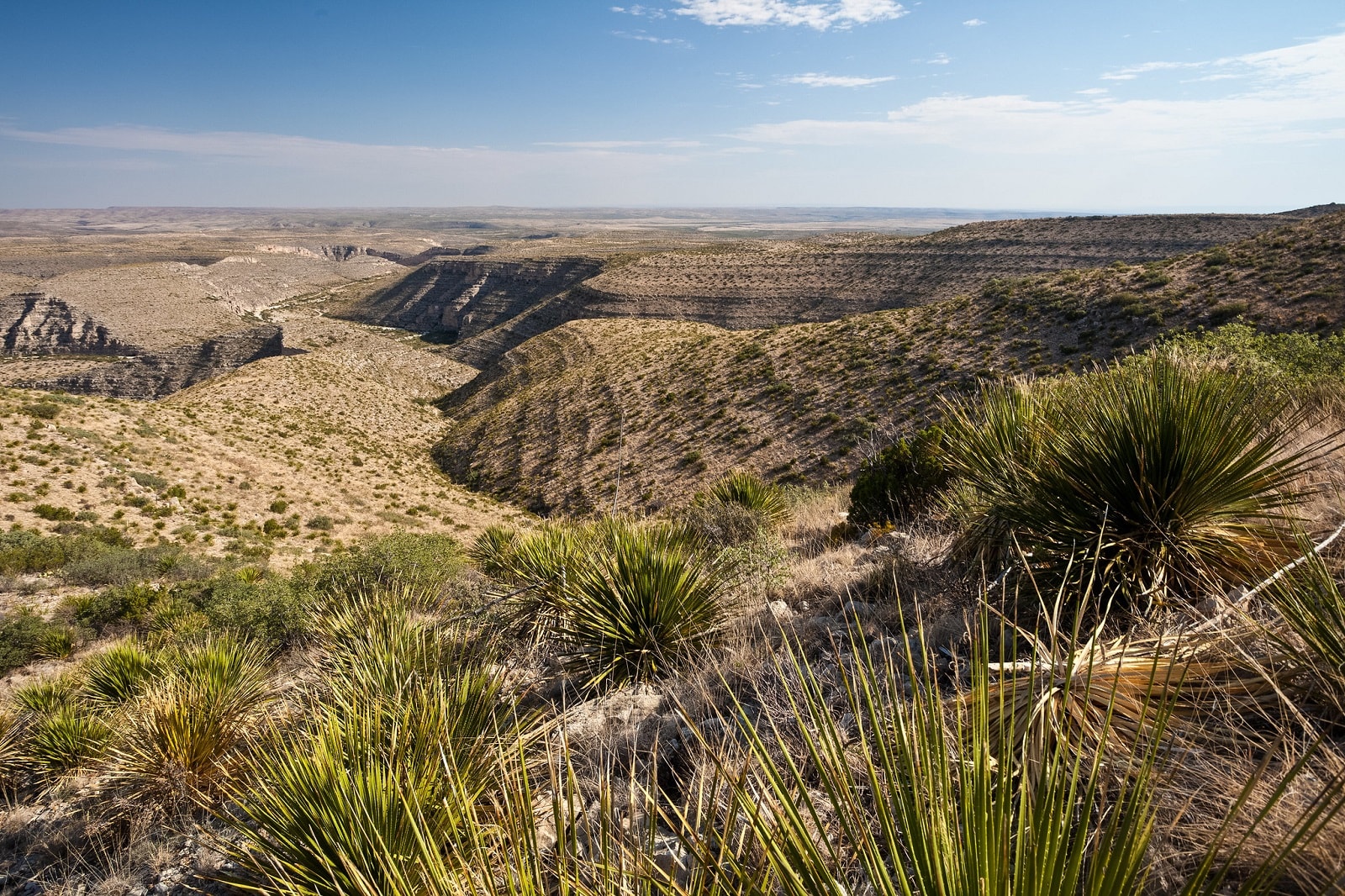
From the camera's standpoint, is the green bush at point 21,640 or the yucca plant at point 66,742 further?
the green bush at point 21,640

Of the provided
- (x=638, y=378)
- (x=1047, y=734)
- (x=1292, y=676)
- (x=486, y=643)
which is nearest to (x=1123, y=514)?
(x=1292, y=676)

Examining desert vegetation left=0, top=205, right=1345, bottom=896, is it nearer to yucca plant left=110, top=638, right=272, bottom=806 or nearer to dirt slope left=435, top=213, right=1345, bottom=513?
yucca plant left=110, top=638, right=272, bottom=806

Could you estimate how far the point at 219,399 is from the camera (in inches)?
1352

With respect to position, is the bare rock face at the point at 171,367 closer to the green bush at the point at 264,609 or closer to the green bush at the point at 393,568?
the green bush at the point at 264,609

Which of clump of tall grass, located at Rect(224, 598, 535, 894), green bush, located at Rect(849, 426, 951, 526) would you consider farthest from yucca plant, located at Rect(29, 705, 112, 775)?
green bush, located at Rect(849, 426, 951, 526)

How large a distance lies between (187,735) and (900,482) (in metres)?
7.27

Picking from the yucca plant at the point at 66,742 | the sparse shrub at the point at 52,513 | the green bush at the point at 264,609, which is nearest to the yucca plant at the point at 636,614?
the yucca plant at the point at 66,742

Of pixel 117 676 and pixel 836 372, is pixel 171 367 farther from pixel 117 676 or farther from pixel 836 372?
pixel 117 676

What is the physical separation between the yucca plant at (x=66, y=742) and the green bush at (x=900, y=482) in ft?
24.2

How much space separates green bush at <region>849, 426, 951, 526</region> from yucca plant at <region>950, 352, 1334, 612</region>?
3.60m

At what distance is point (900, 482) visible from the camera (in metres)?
7.99

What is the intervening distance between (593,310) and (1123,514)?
52.7 meters

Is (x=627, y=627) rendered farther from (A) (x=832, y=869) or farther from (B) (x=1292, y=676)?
(B) (x=1292, y=676)

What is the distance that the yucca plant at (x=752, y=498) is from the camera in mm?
9594
